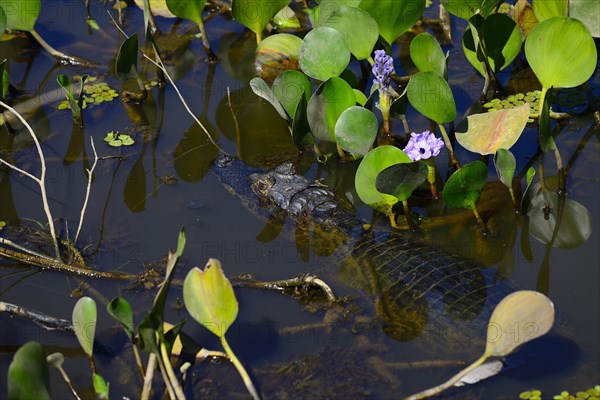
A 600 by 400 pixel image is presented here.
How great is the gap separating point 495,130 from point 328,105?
0.74 meters

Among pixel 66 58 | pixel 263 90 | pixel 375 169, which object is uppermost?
pixel 263 90

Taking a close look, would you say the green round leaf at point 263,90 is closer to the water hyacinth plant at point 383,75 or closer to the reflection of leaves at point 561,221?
the water hyacinth plant at point 383,75

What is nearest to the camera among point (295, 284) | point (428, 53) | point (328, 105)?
point (295, 284)

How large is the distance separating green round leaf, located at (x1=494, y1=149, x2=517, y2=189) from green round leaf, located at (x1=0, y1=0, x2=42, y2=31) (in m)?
2.65

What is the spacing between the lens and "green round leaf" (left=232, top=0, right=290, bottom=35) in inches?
165

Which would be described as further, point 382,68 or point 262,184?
point 262,184

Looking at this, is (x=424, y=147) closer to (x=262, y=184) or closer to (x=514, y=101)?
(x=262, y=184)

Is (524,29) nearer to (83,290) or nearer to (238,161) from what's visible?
(238,161)

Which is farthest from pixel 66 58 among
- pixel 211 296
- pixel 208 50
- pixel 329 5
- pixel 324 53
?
pixel 211 296

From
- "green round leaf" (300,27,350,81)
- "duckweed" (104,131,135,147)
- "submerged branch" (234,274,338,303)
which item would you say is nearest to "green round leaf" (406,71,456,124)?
"green round leaf" (300,27,350,81)

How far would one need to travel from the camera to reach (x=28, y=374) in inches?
87.4

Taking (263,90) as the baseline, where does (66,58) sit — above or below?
below

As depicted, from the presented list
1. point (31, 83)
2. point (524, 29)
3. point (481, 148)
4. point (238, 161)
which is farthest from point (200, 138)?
point (524, 29)

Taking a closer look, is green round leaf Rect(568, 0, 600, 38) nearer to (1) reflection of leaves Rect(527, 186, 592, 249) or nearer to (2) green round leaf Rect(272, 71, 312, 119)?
(1) reflection of leaves Rect(527, 186, 592, 249)
